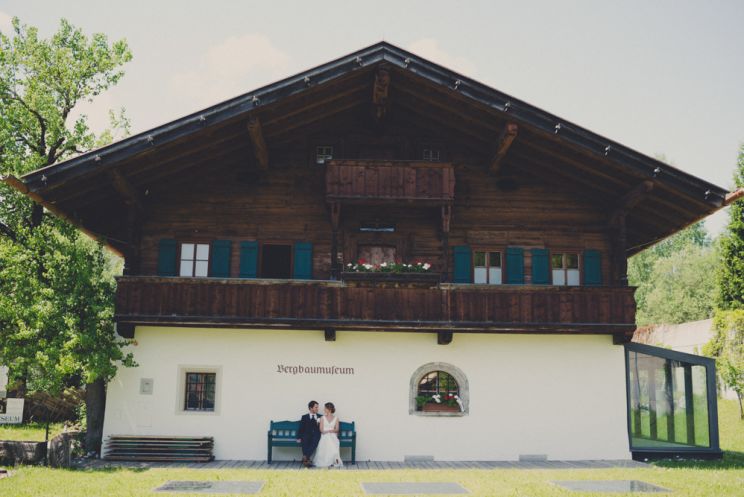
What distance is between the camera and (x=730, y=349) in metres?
24.4

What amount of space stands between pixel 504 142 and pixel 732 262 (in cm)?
2073

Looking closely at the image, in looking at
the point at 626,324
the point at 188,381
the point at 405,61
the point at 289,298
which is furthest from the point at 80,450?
the point at 626,324

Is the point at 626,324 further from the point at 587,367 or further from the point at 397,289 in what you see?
the point at 397,289

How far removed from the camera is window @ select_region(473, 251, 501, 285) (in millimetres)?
17656

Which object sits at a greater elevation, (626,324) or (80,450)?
(626,324)

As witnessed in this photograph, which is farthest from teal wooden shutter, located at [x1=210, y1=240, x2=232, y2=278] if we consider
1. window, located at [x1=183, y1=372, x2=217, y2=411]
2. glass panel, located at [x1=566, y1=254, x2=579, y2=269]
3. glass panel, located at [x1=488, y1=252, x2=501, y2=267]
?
glass panel, located at [x1=566, y1=254, x2=579, y2=269]

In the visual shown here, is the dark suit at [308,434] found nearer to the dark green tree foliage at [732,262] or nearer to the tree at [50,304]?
the tree at [50,304]

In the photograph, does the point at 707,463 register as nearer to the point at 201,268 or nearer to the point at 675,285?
the point at 201,268

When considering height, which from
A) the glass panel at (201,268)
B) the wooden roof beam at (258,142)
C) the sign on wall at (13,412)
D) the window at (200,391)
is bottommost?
the sign on wall at (13,412)

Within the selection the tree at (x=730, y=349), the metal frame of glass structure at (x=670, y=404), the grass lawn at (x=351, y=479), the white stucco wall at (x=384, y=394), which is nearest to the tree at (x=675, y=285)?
the tree at (x=730, y=349)

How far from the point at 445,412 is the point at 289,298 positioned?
4518 mm

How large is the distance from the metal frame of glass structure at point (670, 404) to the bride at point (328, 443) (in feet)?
23.0

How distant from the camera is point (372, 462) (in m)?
15.9

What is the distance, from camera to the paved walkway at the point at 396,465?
14.7 m
